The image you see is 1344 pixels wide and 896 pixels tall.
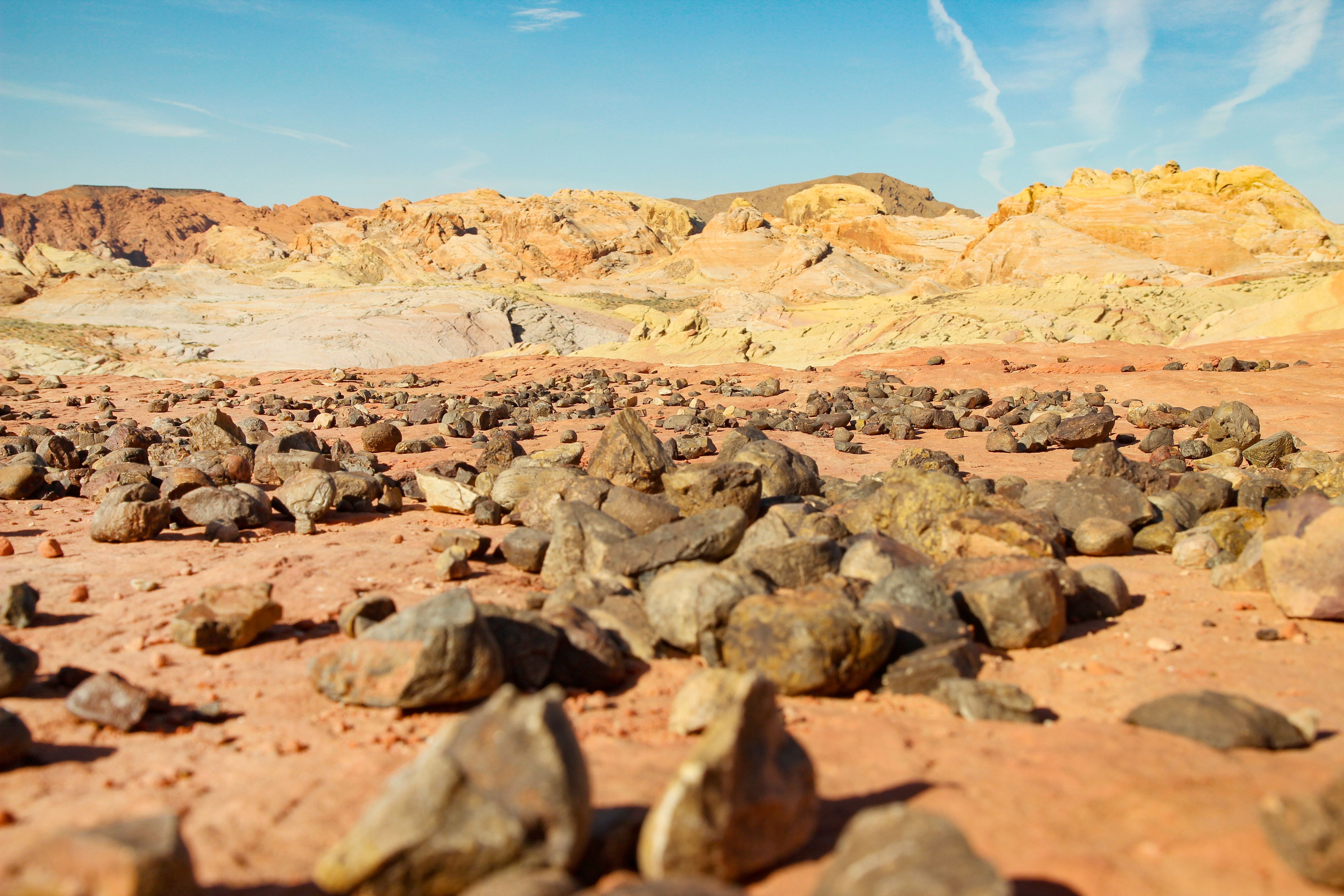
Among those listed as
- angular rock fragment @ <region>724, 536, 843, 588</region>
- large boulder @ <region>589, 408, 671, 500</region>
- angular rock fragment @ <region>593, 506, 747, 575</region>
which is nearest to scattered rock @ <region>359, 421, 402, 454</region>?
large boulder @ <region>589, 408, 671, 500</region>

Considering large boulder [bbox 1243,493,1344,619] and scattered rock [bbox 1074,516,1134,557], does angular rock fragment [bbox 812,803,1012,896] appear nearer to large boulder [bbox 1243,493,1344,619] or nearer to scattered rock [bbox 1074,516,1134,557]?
large boulder [bbox 1243,493,1344,619]

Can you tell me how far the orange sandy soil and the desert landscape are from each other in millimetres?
18

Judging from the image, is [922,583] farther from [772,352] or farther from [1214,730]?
[772,352]

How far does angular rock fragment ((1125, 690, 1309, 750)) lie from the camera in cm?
268

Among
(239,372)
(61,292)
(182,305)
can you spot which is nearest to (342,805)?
(239,372)

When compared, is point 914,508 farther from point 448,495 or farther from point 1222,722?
point 448,495

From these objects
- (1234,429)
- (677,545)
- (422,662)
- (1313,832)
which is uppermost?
(1234,429)

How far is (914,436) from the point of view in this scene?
11000 millimetres

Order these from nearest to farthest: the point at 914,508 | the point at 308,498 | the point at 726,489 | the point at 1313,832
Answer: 1. the point at 1313,832
2. the point at 914,508
3. the point at 726,489
4. the point at 308,498

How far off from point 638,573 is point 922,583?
1502mm

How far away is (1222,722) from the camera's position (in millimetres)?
2725

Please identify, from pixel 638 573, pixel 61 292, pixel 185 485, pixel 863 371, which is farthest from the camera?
pixel 61 292

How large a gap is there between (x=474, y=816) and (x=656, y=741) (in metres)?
1.06

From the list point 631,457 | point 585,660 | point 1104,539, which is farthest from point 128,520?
point 1104,539
